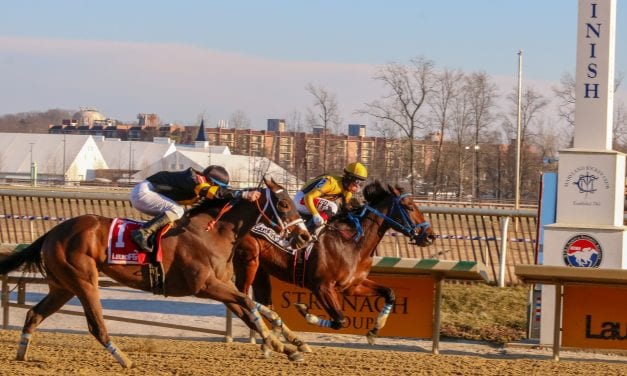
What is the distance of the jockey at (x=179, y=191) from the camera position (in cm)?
945

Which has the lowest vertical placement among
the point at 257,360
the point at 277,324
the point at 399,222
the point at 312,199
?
the point at 257,360

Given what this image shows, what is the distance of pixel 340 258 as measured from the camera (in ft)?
34.9

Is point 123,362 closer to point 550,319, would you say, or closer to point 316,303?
point 316,303

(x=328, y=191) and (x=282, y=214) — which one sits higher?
(x=328, y=191)

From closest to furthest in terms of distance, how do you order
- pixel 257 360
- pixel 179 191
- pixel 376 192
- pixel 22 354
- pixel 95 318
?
1. pixel 95 318
2. pixel 22 354
3. pixel 179 191
4. pixel 257 360
5. pixel 376 192

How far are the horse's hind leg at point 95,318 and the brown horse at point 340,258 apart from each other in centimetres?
195

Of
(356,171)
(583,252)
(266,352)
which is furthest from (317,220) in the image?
(583,252)

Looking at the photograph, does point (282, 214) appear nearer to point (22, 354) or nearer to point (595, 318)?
point (22, 354)

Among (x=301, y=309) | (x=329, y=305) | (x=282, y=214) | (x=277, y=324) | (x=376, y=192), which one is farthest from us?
(x=376, y=192)

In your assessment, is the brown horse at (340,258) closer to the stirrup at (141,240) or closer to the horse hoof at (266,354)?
the horse hoof at (266,354)

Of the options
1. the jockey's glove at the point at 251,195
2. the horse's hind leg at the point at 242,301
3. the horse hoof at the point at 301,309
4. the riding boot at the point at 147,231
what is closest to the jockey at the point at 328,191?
the horse hoof at the point at 301,309

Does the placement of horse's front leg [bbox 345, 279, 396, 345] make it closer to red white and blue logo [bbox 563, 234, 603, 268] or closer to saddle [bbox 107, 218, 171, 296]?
red white and blue logo [bbox 563, 234, 603, 268]

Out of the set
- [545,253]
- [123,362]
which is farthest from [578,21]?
[123,362]

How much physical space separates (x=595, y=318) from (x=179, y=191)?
475 cm
